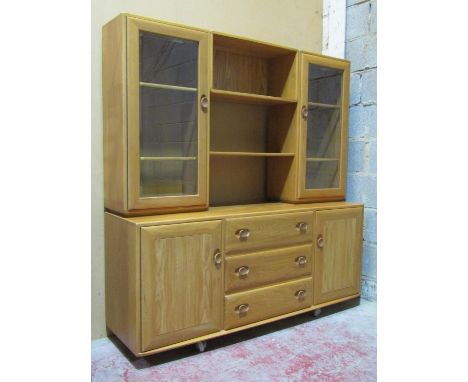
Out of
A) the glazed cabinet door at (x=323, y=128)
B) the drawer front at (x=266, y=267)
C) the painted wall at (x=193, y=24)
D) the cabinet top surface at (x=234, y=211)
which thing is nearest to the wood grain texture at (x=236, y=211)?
the cabinet top surface at (x=234, y=211)

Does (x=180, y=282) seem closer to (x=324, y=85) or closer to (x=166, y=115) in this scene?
(x=166, y=115)

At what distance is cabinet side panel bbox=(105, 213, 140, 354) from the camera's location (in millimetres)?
1883

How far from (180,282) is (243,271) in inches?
14.5

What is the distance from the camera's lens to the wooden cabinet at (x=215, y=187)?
6.37 feet

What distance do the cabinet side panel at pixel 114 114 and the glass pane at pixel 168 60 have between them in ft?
0.34

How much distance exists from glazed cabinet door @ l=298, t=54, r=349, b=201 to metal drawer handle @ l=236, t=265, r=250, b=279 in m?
0.63

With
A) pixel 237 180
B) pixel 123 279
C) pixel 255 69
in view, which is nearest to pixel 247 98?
pixel 255 69

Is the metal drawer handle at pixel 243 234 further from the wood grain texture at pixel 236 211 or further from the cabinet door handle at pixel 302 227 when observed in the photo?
the cabinet door handle at pixel 302 227

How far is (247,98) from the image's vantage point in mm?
2424

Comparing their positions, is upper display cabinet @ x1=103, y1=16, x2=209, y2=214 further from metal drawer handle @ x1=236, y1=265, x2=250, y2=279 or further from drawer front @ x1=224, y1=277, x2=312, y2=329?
drawer front @ x1=224, y1=277, x2=312, y2=329

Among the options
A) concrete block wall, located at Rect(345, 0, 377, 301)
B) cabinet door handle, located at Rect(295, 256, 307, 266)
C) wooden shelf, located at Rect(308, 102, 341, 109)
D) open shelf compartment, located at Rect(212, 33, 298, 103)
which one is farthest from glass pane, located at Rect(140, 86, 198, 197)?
concrete block wall, located at Rect(345, 0, 377, 301)

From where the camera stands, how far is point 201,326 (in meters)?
2.06
